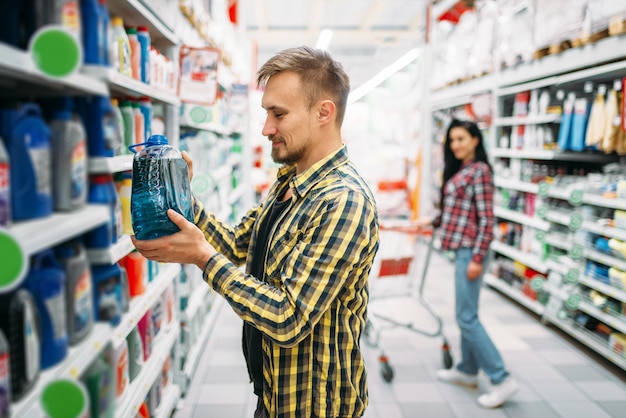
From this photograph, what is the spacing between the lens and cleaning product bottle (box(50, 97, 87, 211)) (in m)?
1.21

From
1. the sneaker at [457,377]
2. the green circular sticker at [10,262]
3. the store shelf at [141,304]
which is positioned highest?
the green circular sticker at [10,262]

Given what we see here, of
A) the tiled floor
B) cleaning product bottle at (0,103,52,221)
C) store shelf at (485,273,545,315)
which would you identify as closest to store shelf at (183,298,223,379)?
the tiled floor

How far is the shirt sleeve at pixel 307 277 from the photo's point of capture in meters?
1.40

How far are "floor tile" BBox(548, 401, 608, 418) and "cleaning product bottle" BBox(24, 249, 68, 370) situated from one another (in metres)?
3.31

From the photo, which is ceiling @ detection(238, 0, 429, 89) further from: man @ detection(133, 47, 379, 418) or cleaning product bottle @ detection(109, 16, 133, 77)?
man @ detection(133, 47, 379, 418)

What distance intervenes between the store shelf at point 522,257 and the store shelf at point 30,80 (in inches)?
185

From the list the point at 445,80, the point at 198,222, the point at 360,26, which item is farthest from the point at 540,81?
the point at 360,26

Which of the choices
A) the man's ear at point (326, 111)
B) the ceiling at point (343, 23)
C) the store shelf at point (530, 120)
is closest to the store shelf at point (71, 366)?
the man's ear at point (326, 111)

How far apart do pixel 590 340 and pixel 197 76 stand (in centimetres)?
382

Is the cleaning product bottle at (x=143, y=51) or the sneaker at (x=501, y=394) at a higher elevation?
the cleaning product bottle at (x=143, y=51)

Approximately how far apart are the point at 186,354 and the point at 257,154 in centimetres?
524

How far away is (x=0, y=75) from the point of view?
115cm

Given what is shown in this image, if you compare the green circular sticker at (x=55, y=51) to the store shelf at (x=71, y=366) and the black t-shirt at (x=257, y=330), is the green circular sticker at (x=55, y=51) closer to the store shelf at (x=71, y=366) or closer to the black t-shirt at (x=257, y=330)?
the store shelf at (x=71, y=366)

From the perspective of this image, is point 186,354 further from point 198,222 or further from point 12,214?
point 12,214
